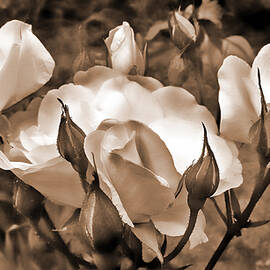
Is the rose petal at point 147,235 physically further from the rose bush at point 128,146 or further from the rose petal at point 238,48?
the rose petal at point 238,48

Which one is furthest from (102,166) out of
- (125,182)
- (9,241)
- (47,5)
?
(47,5)

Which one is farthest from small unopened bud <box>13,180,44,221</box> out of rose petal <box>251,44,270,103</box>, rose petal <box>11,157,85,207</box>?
rose petal <box>251,44,270,103</box>

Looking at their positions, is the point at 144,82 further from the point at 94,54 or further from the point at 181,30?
the point at 94,54

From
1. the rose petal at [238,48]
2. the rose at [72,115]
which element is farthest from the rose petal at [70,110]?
the rose petal at [238,48]

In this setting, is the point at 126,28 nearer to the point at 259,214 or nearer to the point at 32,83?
the point at 32,83

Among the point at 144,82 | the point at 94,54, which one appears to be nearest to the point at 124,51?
the point at 144,82

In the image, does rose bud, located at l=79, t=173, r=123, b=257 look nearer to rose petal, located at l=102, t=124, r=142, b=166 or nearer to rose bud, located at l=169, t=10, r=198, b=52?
rose petal, located at l=102, t=124, r=142, b=166
